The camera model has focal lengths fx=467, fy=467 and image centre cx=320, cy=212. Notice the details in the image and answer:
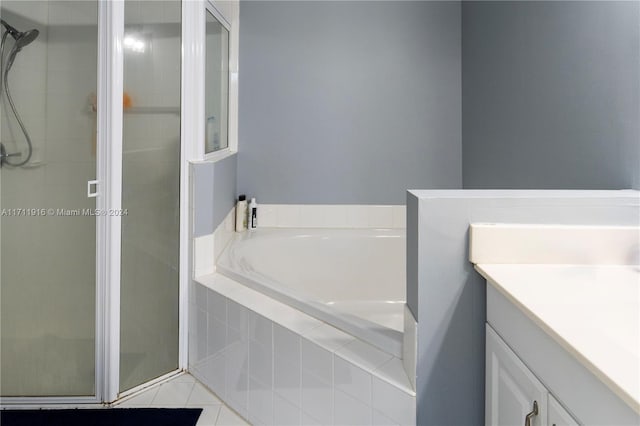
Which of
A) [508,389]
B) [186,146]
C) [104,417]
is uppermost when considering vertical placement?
[186,146]

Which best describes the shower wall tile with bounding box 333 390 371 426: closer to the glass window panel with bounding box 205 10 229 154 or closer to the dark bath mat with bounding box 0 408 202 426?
the dark bath mat with bounding box 0 408 202 426

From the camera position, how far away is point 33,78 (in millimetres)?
1710

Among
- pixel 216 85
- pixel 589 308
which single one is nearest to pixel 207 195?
pixel 216 85

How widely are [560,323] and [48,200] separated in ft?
5.76

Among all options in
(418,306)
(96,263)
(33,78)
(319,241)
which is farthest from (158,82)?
(418,306)

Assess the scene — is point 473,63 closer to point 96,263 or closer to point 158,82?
point 158,82

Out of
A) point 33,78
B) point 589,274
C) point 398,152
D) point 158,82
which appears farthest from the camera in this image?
point 398,152

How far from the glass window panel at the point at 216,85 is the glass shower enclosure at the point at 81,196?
40 centimetres

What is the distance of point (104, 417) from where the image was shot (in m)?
1.80

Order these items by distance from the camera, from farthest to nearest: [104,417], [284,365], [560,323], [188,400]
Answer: [188,400]
[104,417]
[284,365]
[560,323]

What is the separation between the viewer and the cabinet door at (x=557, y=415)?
0.81 metres

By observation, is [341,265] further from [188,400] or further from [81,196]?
[81,196]

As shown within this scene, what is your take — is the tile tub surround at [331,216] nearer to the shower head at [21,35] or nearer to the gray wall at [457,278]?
the shower head at [21,35]

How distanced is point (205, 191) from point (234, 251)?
380 millimetres
